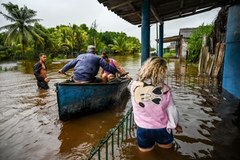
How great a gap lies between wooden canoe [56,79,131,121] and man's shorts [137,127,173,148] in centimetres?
287

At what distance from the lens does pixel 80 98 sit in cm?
559

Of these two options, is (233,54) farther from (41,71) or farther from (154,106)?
(41,71)

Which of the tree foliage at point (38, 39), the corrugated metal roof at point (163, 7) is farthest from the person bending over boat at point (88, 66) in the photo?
the tree foliage at point (38, 39)

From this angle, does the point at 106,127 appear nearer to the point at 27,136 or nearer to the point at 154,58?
the point at 27,136

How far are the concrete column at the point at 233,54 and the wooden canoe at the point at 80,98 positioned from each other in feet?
14.0

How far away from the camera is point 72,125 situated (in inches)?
212

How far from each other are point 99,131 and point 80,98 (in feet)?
3.60

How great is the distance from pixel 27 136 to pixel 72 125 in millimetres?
1097

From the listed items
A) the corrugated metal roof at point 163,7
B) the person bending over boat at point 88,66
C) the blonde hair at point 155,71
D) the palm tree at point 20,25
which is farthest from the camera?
the palm tree at point 20,25

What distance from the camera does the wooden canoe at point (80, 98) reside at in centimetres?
533

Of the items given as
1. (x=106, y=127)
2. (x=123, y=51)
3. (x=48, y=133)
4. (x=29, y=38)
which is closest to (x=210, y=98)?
(x=106, y=127)

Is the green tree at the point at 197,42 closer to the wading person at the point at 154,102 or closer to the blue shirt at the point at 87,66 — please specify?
the blue shirt at the point at 87,66

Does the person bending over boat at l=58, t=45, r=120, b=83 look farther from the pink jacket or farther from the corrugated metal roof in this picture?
the pink jacket

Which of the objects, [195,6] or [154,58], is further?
[195,6]
